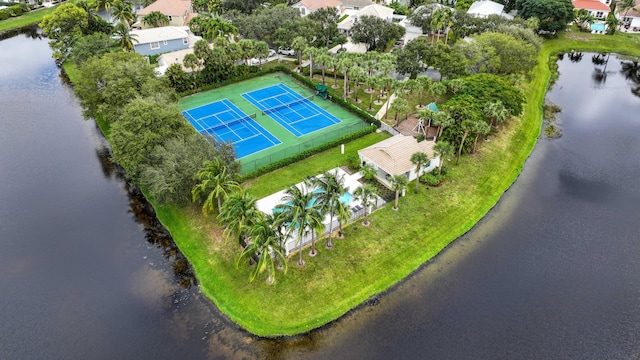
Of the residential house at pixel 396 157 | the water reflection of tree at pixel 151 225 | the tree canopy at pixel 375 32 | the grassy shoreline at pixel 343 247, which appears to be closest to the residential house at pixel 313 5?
the tree canopy at pixel 375 32

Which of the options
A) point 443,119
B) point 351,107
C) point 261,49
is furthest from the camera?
point 261,49

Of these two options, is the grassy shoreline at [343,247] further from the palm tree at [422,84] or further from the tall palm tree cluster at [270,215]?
the palm tree at [422,84]

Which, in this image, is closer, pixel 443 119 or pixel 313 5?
pixel 443 119

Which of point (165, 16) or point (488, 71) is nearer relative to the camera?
point (488, 71)

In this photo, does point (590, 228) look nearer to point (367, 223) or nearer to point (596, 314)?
point (596, 314)

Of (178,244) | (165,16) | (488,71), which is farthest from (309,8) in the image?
(178,244)

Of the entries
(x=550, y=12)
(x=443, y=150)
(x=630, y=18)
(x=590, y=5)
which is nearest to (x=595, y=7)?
(x=590, y=5)

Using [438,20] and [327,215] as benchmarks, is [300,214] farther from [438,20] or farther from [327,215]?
[438,20]
